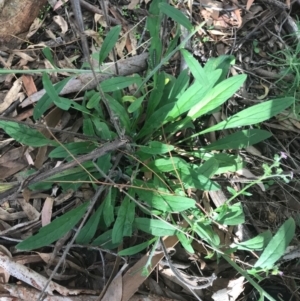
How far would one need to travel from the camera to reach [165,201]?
1389 millimetres

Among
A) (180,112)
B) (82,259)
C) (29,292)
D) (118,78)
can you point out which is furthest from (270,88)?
(29,292)

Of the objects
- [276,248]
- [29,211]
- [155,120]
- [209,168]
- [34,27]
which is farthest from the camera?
[34,27]

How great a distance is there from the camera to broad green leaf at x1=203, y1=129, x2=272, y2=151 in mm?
1481

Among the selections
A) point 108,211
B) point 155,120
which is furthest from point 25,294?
point 155,120

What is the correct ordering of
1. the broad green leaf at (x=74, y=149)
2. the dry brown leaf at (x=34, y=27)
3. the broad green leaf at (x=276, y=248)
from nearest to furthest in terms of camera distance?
the broad green leaf at (x=276, y=248)
the broad green leaf at (x=74, y=149)
the dry brown leaf at (x=34, y=27)

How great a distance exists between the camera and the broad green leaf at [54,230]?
1397 mm

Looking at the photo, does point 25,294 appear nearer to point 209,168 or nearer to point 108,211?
point 108,211

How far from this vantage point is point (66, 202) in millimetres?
1610

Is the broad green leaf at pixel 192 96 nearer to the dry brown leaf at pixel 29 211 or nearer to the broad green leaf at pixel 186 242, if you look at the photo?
the broad green leaf at pixel 186 242

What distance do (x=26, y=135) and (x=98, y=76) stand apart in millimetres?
351

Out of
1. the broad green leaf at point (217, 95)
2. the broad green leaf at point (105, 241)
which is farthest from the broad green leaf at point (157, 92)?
the broad green leaf at point (105, 241)

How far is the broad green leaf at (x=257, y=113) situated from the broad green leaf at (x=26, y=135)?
56 cm

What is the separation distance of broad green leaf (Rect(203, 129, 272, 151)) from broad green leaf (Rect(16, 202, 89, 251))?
52cm

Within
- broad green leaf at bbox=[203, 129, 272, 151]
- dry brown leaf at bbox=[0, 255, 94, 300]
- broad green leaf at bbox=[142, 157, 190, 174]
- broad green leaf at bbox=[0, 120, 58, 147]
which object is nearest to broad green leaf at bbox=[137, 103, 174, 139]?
broad green leaf at bbox=[142, 157, 190, 174]
